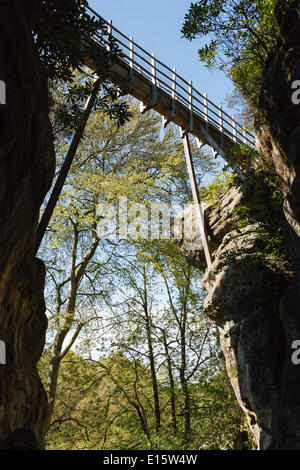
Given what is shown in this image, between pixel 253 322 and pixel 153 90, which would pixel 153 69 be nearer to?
pixel 153 90

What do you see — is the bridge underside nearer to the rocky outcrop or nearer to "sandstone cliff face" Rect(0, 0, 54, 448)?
the rocky outcrop

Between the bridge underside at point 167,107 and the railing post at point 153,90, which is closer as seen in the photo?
the bridge underside at point 167,107

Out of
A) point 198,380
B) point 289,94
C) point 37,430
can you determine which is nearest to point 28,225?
point 37,430

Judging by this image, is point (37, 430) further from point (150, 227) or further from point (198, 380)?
point (150, 227)

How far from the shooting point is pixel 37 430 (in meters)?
6.92

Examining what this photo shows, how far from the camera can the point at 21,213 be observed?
562cm

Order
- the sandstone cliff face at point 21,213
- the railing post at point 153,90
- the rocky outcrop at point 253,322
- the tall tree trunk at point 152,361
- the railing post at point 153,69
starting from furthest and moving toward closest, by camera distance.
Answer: the tall tree trunk at point 152,361, the railing post at point 153,69, the railing post at point 153,90, the rocky outcrop at point 253,322, the sandstone cliff face at point 21,213

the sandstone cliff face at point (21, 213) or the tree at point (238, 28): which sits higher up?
the tree at point (238, 28)

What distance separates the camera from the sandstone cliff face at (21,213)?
4598 millimetres

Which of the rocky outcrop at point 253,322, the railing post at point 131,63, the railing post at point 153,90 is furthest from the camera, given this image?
the railing post at point 153,90

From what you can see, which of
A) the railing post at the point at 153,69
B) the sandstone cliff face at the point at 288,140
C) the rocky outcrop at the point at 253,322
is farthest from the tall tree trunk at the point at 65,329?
the sandstone cliff face at the point at 288,140

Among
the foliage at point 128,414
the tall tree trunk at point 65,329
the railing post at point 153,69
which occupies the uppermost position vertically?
the railing post at point 153,69

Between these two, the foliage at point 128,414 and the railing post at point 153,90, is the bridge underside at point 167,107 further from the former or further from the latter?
the foliage at point 128,414

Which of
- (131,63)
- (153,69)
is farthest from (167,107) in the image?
(131,63)
